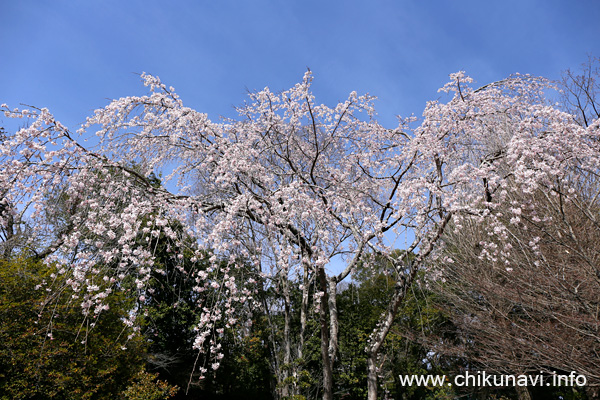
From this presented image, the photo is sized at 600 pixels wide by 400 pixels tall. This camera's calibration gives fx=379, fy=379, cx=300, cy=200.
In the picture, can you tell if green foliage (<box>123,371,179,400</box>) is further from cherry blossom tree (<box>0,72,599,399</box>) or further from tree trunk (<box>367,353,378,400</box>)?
tree trunk (<box>367,353,378,400</box>)

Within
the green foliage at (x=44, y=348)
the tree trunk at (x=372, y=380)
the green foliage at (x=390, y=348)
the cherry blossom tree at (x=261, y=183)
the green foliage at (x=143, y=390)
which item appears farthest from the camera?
the green foliage at (x=390, y=348)

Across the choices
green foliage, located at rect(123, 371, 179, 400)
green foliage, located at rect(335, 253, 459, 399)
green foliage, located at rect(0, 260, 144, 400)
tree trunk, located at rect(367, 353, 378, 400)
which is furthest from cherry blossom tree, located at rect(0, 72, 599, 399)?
green foliage, located at rect(335, 253, 459, 399)

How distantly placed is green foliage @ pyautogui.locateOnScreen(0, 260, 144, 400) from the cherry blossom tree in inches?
70.2

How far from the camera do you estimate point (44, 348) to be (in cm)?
642

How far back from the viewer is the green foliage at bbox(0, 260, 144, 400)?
632cm

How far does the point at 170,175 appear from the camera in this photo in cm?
605

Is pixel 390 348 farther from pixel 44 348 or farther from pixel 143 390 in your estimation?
pixel 44 348

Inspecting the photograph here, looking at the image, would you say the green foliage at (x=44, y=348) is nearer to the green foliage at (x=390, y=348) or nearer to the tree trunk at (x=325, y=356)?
the tree trunk at (x=325, y=356)

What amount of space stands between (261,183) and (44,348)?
185 inches

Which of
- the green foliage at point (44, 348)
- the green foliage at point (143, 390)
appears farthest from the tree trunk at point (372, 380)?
the green foliage at point (143, 390)

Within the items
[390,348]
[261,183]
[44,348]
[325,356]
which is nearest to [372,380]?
[325,356]

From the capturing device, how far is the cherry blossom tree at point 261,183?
4.14m

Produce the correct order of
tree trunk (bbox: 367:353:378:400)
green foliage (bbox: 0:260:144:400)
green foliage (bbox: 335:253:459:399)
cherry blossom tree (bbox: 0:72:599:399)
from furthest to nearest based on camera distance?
green foliage (bbox: 335:253:459:399) < green foliage (bbox: 0:260:144:400) < tree trunk (bbox: 367:353:378:400) < cherry blossom tree (bbox: 0:72:599:399)

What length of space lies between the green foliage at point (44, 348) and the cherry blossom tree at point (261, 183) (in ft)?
5.85
